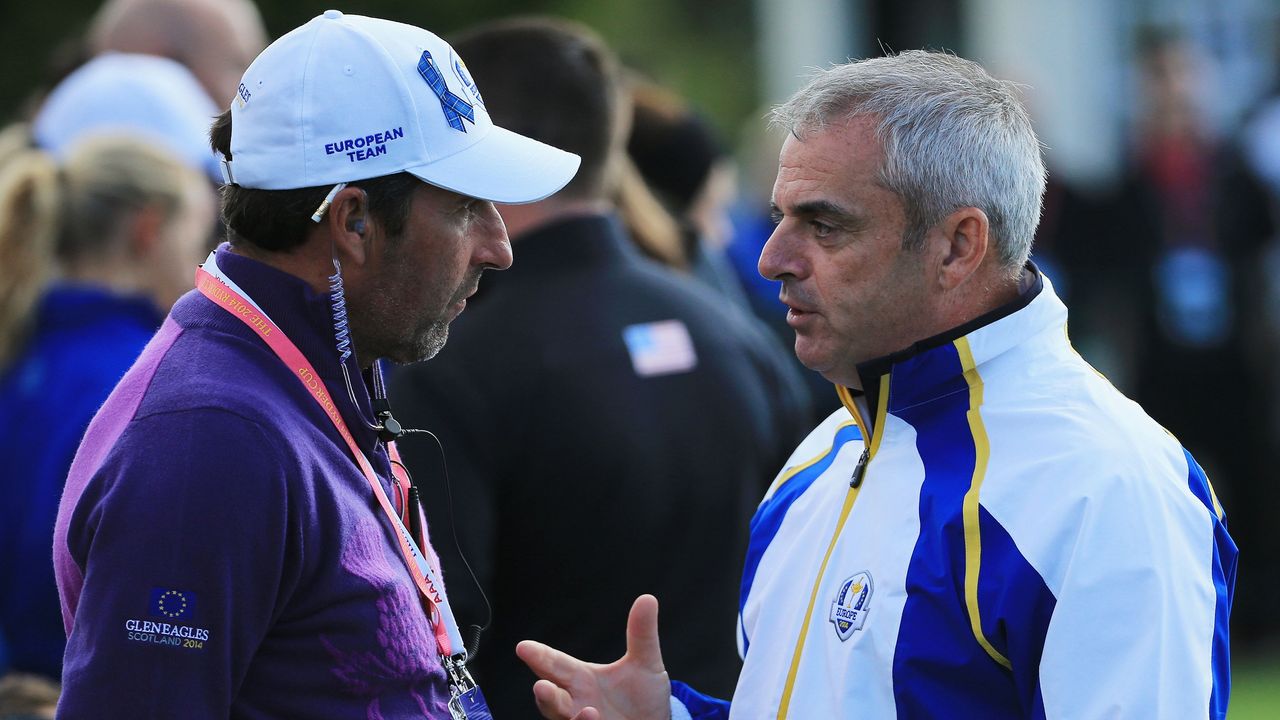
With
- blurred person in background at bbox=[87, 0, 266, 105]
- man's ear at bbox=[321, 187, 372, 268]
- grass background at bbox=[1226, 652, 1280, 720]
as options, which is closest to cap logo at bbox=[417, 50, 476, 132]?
man's ear at bbox=[321, 187, 372, 268]

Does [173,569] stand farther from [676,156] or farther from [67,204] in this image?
[676,156]

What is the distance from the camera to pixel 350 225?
2434 millimetres

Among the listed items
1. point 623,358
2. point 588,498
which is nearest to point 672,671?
point 588,498

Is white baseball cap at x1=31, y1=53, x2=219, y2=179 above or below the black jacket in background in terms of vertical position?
above

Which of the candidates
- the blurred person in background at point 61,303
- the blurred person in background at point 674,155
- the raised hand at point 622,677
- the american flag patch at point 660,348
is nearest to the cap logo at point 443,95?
the raised hand at point 622,677

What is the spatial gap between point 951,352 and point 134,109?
3.78 m

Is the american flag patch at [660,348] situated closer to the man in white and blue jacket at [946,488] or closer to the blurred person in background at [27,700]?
the man in white and blue jacket at [946,488]

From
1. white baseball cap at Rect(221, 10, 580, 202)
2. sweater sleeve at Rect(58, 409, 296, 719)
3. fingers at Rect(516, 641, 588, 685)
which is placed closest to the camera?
sweater sleeve at Rect(58, 409, 296, 719)

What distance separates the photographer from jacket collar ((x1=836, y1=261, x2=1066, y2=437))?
2516mm

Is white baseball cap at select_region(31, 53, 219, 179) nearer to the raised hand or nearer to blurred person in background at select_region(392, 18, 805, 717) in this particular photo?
blurred person in background at select_region(392, 18, 805, 717)

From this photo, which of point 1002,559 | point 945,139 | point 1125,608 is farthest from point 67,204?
point 1125,608

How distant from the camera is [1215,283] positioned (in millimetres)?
8953

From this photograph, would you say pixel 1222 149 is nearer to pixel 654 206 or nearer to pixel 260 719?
pixel 654 206

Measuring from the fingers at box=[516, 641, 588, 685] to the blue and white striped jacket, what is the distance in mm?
304
